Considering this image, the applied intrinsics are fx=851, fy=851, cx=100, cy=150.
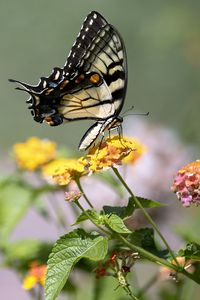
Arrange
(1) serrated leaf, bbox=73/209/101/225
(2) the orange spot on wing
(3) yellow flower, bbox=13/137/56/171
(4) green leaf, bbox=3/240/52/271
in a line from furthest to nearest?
(3) yellow flower, bbox=13/137/56/171, (4) green leaf, bbox=3/240/52/271, (2) the orange spot on wing, (1) serrated leaf, bbox=73/209/101/225

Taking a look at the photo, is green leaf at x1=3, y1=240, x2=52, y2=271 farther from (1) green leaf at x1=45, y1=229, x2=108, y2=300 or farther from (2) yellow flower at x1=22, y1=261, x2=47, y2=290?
(1) green leaf at x1=45, y1=229, x2=108, y2=300

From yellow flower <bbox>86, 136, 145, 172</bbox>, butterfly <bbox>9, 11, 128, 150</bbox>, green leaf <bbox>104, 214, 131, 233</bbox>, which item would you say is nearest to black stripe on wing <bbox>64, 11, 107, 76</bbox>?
butterfly <bbox>9, 11, 128, 150</bbox>

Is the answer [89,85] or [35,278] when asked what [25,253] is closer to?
[35,278]

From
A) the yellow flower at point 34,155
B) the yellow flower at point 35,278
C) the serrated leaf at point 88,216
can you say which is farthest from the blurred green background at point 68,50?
the serrated leaf at point 88,216

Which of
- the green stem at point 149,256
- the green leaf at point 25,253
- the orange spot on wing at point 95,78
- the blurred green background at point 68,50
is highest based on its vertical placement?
the blurred green background at point 68,50

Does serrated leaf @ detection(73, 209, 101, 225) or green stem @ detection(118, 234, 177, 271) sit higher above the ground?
serrated leaf @ detection(73, 209, 101, 225)

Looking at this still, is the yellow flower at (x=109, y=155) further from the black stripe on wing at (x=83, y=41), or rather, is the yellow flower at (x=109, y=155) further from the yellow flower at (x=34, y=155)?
the yellow flower at (x=34, y=155)

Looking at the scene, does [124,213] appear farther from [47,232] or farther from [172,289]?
Answer: [47,232]
